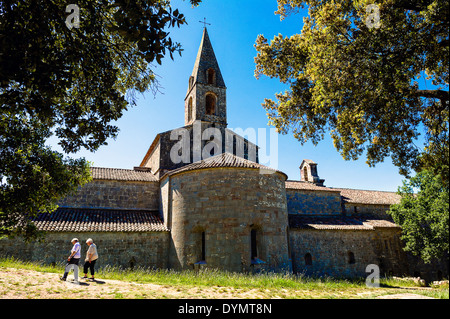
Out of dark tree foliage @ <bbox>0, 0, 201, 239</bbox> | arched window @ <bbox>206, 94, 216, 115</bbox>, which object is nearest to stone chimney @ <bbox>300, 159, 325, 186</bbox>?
arched window @ <bbox>206, 94, 216, 115</bbox>

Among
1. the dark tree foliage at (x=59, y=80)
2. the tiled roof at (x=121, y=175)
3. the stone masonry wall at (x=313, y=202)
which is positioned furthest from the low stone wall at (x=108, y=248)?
the stone masonry wall at (x=313, y=202)

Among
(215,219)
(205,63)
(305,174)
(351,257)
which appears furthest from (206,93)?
(351,257)

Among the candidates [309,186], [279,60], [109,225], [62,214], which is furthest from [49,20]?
[309,186]

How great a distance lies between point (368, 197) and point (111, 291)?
22.1 m

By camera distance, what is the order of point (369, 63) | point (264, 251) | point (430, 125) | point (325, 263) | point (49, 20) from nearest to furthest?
point (49, 20) < point (369, 63) < point (430, 125) < point (264, 251) < point (325, 263)

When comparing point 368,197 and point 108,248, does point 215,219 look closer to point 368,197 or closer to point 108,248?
point 108,248

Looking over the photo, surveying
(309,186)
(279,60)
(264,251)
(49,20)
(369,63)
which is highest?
(279,60)

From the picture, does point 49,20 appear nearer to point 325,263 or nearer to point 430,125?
point 430,125

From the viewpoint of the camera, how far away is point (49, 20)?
5277 millimetres

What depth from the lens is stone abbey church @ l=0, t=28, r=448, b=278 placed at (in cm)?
1233

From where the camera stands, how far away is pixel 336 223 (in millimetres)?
18344

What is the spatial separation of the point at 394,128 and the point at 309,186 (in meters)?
15.2

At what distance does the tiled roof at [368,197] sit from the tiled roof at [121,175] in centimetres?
1541

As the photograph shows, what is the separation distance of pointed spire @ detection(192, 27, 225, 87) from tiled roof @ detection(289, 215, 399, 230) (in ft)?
39.1
